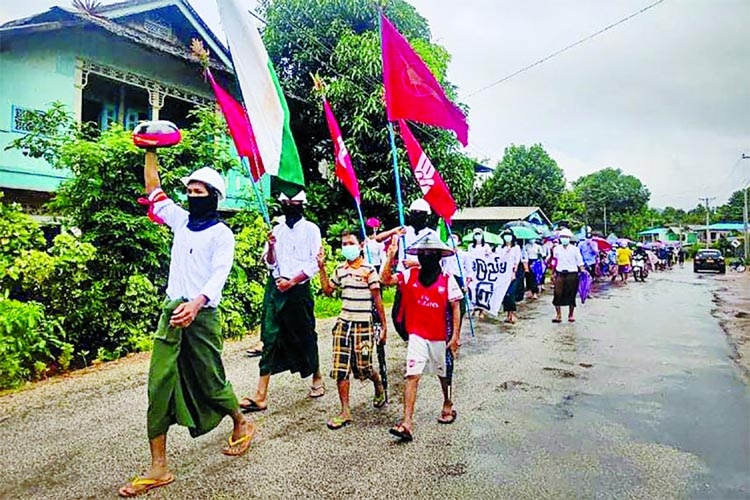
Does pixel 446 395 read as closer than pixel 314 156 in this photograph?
Yes

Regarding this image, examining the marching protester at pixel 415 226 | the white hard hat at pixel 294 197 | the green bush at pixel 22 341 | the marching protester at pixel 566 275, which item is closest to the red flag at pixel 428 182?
the marching protester at pixel 415 226

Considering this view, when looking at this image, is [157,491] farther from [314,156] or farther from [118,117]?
[314,156]

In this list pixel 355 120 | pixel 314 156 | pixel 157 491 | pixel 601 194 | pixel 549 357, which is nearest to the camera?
pixel 157 491

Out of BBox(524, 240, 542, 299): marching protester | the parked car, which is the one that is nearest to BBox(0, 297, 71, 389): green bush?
BBox(524, 240, 542, 299): marching protester

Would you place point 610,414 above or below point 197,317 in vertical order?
below

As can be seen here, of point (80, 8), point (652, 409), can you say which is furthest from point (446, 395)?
point (80, 8)

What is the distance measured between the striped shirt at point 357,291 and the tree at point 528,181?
1284 inches

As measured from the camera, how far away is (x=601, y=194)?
61.6m

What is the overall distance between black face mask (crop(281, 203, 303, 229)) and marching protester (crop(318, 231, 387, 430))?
21.0 inches

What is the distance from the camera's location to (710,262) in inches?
1278

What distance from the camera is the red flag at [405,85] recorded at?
6109mm

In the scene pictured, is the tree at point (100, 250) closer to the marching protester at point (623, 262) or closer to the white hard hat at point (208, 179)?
the white hard hat at point (208, 179)

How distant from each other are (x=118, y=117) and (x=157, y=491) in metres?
11.4

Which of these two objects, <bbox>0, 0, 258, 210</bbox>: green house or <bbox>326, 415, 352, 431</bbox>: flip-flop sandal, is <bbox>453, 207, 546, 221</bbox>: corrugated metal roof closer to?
<bbox>0, 0, 258, 210</bbox>: green house
